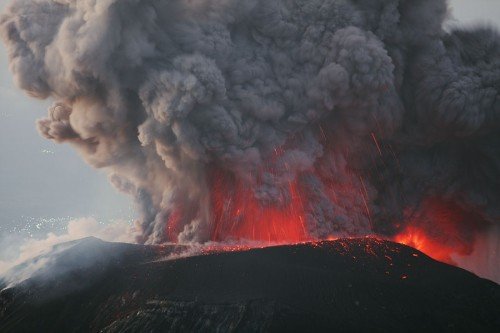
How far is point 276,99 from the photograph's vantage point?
16.0 m

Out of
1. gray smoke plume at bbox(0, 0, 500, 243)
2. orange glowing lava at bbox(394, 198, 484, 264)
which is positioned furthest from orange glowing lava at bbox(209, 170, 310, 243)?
orange glowing lava at bbox(394, 198, 484, 264)

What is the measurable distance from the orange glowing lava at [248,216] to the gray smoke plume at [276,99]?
11.7 inches

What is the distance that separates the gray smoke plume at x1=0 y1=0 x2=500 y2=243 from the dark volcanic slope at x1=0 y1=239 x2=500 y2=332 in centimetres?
276

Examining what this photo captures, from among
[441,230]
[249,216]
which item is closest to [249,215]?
[249,216]

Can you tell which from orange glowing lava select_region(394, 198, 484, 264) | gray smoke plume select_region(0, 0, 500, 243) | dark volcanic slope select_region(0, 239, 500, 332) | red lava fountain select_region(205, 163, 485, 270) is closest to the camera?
dark volcanic slope select_region(0, 239, 500, 332)

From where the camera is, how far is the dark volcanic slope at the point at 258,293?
454 inches

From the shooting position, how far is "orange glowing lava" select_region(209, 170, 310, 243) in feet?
52.5

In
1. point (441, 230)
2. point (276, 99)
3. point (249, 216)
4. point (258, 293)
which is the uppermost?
point (276, 99)

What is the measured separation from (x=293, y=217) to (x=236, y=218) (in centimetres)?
197

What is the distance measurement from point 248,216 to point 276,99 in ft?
13.5

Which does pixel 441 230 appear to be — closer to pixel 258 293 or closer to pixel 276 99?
pixel 276 99

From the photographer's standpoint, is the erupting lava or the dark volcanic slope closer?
the dark volcanic slope

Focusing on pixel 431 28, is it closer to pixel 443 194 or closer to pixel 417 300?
pixel 443 194

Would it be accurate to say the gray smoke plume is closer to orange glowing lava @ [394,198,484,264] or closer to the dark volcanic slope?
orange glowing lava @ [394,198,484,264]
